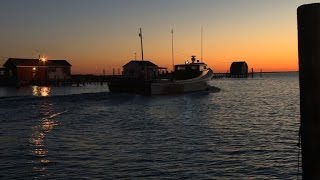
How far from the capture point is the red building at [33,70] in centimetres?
8778

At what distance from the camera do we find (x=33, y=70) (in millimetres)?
89625

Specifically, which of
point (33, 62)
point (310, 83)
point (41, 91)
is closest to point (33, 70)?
point (33, 62)

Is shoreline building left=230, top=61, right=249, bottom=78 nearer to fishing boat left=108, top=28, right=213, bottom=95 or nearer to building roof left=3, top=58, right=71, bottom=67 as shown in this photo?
building roof left=3, top=58, right=71, bottom=67

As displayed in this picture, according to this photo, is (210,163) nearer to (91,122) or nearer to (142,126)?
(142,126)

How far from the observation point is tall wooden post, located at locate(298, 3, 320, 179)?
502 centimetres

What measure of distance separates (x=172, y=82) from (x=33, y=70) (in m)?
46.7

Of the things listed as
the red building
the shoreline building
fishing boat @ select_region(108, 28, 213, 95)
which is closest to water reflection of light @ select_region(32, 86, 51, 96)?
fishing boat @ select_region(108, 28, 213, 95)

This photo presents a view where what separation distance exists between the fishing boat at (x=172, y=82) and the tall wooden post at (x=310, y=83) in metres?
44.7

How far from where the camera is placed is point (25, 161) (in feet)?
44.8

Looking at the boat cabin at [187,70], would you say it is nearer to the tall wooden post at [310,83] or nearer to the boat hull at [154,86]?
the boat hull at [154,86]

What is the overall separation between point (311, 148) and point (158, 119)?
2112 cm

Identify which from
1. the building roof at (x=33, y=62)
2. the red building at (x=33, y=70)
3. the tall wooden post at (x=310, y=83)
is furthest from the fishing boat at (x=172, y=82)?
the tall wooden post at (x=310, y=83)

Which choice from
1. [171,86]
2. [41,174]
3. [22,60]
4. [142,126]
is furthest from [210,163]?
[22,60]

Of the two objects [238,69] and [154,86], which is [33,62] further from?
[238,69]
